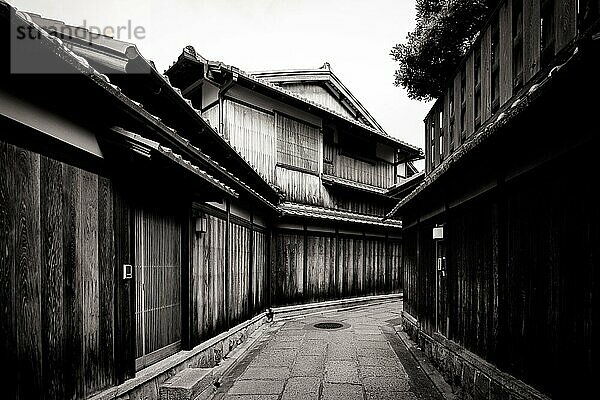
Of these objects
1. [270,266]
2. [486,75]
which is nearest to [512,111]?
[486,75]

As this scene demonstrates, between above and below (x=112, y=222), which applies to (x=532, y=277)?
below

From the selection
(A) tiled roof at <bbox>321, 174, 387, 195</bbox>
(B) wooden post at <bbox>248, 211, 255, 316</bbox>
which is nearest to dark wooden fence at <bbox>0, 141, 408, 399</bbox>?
(B) wooden post at <bbox>248, 211, 255, 316</bbox>

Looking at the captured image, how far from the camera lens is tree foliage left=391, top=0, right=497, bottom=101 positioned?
498 inches

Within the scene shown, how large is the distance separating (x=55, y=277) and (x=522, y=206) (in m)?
5.63

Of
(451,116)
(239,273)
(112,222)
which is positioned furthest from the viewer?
(239,273)

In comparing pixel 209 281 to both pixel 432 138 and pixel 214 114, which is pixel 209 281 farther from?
pixel 214 114

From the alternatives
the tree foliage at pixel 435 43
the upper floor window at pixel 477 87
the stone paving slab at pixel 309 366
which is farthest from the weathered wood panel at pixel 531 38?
the stone paving slab at pixel 309 366

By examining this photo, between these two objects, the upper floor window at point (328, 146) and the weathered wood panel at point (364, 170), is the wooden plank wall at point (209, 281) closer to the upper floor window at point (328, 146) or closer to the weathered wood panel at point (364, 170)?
the upper floor window at point (328, 146)

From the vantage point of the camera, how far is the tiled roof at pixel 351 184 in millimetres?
19969

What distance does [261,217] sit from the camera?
51.5 ft

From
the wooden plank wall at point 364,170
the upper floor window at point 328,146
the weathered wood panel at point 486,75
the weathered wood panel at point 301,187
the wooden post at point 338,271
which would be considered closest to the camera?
the weathered wood panel at point 486,75

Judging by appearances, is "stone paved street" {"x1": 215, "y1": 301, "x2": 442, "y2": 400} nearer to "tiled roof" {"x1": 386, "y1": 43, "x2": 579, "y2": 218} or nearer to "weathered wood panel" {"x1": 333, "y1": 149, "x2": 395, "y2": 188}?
"tiled roof" {"x1": 386, "y1": 43, "x2": 579, "y2": 218}

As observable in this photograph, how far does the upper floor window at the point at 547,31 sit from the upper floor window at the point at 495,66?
136cm

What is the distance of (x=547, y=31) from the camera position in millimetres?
5305
